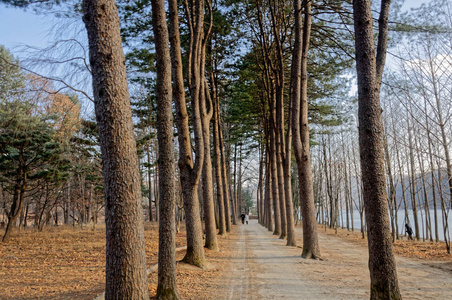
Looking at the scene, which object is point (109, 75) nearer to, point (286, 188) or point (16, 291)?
point (16, 291)

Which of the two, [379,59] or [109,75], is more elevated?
[379,59]

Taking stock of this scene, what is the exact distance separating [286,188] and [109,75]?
523 inches

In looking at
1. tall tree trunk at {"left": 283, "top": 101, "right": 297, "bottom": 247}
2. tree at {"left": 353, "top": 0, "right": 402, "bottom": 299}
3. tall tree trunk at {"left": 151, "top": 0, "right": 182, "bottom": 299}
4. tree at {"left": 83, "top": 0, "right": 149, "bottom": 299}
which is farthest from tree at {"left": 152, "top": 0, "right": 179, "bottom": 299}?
tall tree trunk at {"left": 283, "top": 101, "right": 297, "bottom": 247}

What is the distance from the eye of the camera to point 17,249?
1206 cm

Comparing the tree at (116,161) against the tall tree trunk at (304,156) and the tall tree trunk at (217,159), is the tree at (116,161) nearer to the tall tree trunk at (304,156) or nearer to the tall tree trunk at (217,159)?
the tall tree trunk at (304,156)

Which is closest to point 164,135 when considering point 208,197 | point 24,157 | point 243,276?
point 243,276

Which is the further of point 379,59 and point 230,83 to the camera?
point 230,83

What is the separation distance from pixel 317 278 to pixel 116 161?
5.81 metres

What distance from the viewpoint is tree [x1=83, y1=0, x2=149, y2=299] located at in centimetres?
334

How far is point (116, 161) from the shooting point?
3.38m

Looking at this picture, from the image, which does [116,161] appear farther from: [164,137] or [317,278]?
[317,278]

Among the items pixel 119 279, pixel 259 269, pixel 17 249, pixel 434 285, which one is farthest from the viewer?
pixel 17 249

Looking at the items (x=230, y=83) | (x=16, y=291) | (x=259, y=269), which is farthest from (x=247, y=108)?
(x=16, y=291)

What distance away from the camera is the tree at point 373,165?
4504mm
